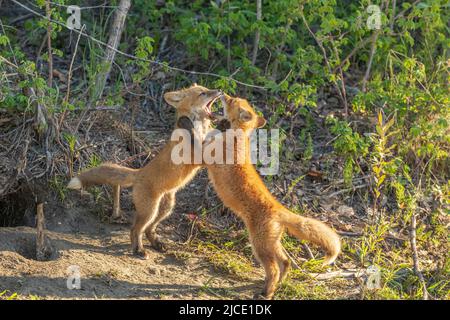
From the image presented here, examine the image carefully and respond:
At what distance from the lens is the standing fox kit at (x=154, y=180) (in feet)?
23.7

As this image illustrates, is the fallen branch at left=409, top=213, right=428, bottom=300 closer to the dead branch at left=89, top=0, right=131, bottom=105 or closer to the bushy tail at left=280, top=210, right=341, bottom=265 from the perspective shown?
the bushy tail at left=280, top=210, right=341, bottom=265

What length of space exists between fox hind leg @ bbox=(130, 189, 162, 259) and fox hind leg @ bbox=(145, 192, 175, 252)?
0.76 ft

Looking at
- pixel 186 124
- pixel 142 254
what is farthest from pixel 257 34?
pixel 142 254

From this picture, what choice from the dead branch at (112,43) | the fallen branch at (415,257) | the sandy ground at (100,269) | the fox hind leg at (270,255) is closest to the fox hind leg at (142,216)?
the sandy ground at (100,269)

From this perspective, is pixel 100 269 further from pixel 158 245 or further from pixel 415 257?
pixel 415 257

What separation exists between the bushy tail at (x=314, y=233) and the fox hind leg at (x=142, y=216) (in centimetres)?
130

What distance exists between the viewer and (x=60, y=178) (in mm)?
7918

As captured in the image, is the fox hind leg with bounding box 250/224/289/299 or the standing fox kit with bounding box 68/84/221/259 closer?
the fox hind leg with bounding box 250/224/289/299

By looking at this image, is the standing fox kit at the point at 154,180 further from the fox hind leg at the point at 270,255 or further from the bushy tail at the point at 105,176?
the fox hind leg at the point at 270,255

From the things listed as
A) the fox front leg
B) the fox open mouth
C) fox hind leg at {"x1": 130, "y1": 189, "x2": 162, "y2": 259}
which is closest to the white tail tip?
fox hind leg at {"x1": 130, "y1": 189, "x2": 162, "y2": 259}

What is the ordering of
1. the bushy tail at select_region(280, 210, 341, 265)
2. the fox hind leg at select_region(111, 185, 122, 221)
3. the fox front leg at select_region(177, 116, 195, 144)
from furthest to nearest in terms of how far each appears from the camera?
1. the fox hind leg at select_region(111, 185, 122, 221)
2. the fox front leg at select_region(177, 116, 195, 144)
3. the bushy tail at select_region(280, 210, 341, 265)

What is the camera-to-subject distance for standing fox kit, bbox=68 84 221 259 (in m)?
7.24

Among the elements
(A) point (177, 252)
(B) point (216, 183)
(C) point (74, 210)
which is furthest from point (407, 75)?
(C) point (74, 210)

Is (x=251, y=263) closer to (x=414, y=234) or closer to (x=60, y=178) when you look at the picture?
(x=414, y=234)
